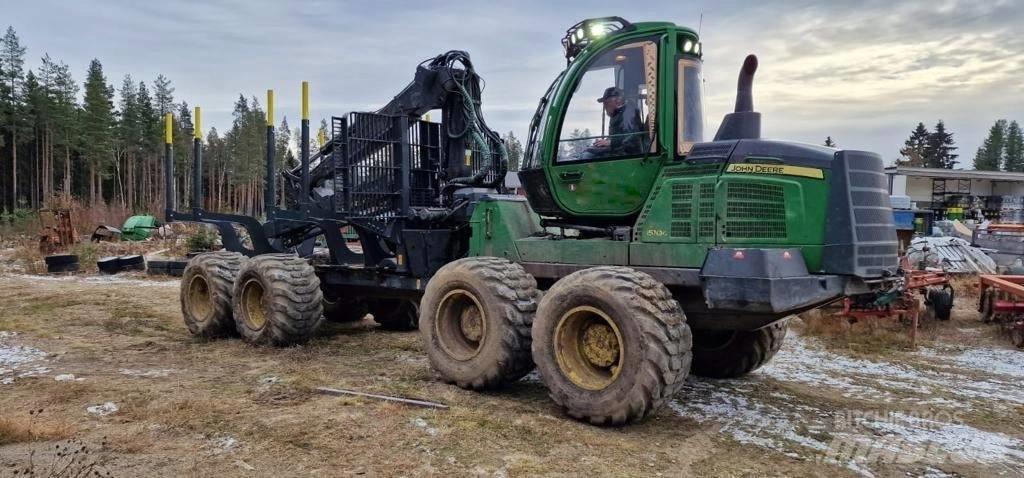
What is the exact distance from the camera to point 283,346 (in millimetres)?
8484

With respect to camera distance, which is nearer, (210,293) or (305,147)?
(210,293)

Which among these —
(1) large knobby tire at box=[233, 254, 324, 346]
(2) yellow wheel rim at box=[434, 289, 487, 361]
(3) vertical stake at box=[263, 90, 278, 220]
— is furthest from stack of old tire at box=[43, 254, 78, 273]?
(2) yellow wheel rim at box=[434, 289, 487, 361]

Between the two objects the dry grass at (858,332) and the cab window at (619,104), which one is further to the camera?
the dry grass at (858,332)

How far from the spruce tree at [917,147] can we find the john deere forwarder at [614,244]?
3352 inches

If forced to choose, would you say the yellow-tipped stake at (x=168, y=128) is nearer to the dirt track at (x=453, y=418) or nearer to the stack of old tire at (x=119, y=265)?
the dirt track at (x=453, y=418)

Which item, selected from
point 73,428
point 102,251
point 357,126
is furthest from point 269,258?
point 102,251

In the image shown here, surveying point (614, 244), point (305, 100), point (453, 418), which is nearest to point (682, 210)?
point (614, 244)

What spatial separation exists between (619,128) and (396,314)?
5.26 m

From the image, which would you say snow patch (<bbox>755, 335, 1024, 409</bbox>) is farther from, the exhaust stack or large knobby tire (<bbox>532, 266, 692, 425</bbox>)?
the exhaust stack

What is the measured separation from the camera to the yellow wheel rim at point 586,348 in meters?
5.53

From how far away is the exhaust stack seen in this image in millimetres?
5801

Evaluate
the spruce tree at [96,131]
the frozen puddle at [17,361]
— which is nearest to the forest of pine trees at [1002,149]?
the spruce tree at [96,131]

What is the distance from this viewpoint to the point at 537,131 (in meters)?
6.93

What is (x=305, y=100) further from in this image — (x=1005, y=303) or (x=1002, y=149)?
(x=1002, y=149)
